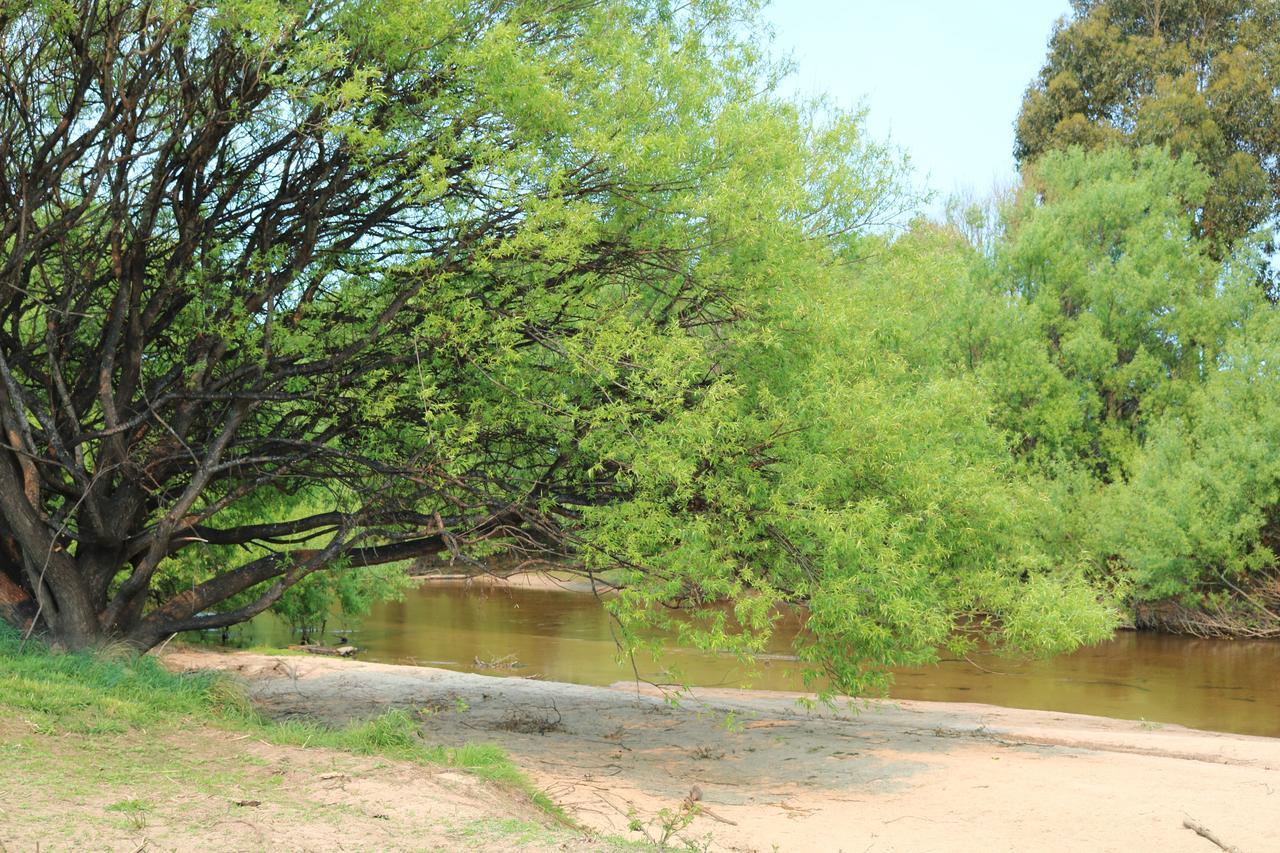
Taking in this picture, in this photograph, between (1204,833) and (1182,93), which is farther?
(1182,93)

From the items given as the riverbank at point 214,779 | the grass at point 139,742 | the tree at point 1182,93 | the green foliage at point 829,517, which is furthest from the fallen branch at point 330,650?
the tree at point 1182,93

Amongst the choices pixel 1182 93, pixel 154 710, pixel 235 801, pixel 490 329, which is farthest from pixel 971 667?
pixel 1182 93

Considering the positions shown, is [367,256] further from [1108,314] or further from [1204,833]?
[1108,314]

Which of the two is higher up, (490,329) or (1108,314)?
(1108,314)

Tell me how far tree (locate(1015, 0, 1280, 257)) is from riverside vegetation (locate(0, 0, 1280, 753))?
92.2 feet

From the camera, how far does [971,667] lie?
77.6ft

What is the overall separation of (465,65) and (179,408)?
4796 mm

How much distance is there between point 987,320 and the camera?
113 feet

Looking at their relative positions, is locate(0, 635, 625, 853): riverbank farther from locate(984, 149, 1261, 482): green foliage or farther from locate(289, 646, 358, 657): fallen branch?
locate(984, 149, 1261, 482): green foliage

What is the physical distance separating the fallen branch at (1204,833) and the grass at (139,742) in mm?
5151

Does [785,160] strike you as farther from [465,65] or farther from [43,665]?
[43,665]

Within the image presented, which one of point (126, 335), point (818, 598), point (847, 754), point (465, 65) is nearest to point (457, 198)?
point (465, 65)

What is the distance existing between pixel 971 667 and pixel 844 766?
1239 centimetres

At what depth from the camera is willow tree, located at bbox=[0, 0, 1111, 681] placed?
10453 mm
